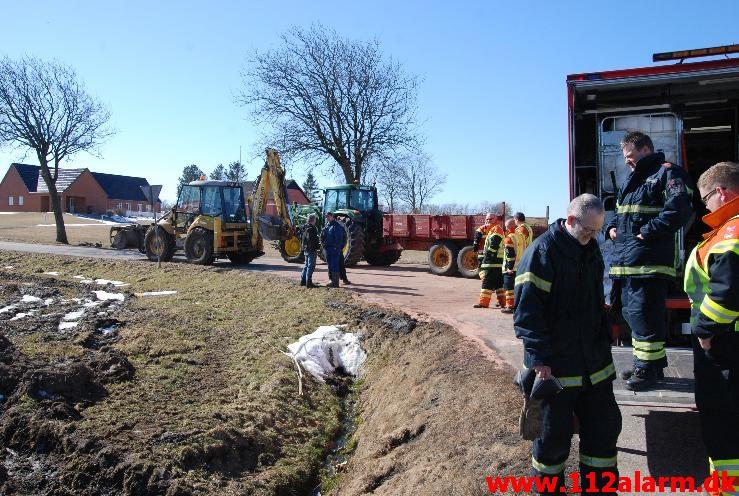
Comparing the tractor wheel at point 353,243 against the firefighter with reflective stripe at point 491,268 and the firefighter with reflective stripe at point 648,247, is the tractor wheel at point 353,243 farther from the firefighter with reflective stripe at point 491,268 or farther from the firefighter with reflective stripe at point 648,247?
the firefighter with reflective stripe at point 648,247

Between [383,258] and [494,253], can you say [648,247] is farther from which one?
[383,258]

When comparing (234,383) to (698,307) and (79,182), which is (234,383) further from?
(79,182)

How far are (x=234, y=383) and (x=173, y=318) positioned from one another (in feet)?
11.4

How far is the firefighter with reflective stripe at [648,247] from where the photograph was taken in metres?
4.52

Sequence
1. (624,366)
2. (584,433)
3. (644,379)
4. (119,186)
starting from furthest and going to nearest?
(119,186), (624,366), (644,379), (584,433)

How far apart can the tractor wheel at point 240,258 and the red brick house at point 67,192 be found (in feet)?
151

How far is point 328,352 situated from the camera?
9.01 m

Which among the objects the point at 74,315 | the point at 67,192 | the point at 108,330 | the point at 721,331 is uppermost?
the point at 67,192

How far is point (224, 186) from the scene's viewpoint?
17.5 meters

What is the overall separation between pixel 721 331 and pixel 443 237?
13.3 metres

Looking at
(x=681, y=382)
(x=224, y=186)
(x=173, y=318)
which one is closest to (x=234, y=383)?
(x=173, y=318)

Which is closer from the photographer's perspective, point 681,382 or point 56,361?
point 681,382

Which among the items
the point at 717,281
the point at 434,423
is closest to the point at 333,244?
the point at 434,423

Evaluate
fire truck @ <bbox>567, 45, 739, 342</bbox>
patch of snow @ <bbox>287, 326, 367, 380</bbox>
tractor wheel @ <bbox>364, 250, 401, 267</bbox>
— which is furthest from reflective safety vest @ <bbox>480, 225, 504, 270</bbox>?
tractor wheel @ <bbox>364, 250, 401, 267</bbox>
